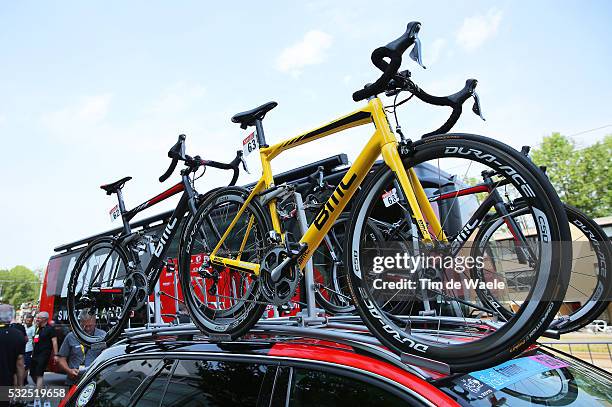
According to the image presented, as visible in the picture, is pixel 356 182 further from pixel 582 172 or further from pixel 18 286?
pixel 18 286

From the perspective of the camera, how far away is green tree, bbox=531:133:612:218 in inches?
1430

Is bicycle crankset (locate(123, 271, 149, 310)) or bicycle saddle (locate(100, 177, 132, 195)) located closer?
bicycle crankset (locate(123, 271, 149, 310))

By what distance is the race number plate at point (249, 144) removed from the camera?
3.62 metres

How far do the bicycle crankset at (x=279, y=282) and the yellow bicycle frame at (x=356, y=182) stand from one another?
0.27 ft

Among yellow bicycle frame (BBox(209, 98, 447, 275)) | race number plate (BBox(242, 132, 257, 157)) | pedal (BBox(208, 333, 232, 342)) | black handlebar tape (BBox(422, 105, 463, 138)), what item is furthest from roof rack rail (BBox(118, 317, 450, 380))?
race number plate (BBox(242, 132, 257, 157))

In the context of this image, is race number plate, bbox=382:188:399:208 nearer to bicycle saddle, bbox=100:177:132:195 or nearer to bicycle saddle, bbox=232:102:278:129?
bicycle saddle, bbox=232:102:278:129

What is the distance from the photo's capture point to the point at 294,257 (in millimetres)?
2674

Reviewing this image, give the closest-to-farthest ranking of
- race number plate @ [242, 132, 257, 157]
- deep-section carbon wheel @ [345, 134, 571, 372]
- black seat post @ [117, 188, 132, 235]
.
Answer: deep-section carbon wheel @ [345, 134, 571, 372], race number plate @ [242, 132, 257, 157], black seat post @ [117, 188, 132, 235]

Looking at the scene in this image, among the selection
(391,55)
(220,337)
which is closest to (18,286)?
(220,337)

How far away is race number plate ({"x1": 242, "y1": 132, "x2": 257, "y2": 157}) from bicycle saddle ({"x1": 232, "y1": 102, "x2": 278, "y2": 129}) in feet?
0.32

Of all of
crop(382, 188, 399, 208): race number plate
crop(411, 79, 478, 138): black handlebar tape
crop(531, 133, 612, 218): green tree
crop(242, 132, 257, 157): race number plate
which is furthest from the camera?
crop(531, 133, 612, 218): green tree

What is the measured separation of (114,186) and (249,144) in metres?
2.11

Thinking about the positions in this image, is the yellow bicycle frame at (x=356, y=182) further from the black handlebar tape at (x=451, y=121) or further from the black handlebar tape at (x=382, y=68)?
the black handlebar tape at (x=451, y=121)

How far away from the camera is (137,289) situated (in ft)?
13.0
